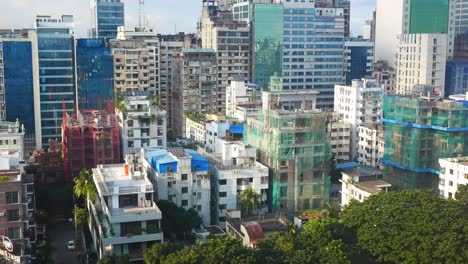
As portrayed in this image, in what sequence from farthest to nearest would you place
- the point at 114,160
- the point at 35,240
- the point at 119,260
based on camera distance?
the point at 114,160 → the point at 35,240 → the point at 119,260

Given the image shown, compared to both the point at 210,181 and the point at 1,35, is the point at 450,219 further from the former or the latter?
the point at 1,35

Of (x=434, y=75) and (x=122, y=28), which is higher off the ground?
(x=122, y=28)

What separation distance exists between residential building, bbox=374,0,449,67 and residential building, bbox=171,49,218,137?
28514 mm

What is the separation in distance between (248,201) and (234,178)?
5.49 ft

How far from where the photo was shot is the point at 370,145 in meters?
52.8

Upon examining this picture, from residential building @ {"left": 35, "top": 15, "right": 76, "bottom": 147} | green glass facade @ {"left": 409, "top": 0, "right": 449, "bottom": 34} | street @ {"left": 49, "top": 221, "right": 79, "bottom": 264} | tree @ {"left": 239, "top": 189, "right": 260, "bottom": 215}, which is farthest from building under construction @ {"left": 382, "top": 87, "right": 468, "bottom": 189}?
green glass facade @ {"left": 409, "top": 0, "right": 449, "bottom": 34}

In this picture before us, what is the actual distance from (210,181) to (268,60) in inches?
1401

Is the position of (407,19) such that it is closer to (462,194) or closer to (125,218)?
(462,194)

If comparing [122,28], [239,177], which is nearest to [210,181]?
[239,177]

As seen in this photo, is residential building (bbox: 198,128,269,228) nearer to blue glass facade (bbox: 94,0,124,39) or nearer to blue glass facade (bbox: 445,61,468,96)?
blue glass facade (bbox: 445,61,468,96)

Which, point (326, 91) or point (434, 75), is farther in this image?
point (326, 91)

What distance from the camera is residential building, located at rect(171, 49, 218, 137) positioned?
203ft

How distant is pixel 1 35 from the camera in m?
57.6

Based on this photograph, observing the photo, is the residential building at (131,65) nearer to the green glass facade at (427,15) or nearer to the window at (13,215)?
the window at (13,215)
